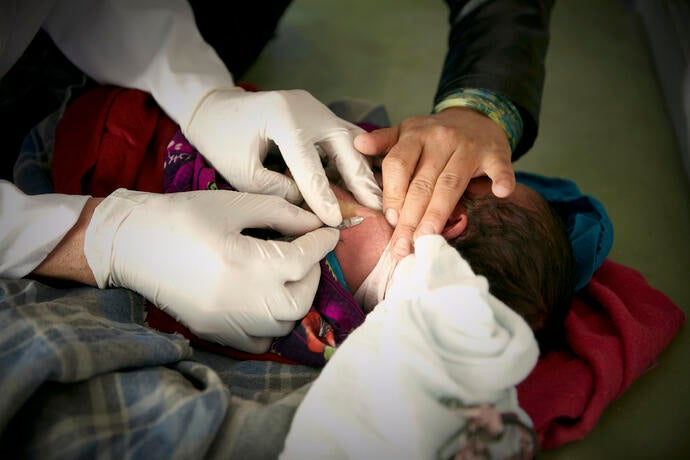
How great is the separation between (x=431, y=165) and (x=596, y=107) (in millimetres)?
1007

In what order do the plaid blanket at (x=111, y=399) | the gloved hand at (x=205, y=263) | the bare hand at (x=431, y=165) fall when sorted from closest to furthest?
the plaid blanket at (x=111, y=399) < the gloved hand at (x=205, y=263) < the bare hand at (x=431, y=165)

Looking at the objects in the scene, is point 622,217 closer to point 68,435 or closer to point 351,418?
point 351,418

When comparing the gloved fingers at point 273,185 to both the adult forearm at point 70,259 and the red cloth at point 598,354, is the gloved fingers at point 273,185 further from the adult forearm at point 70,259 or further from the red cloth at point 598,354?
the red cloth at point 598,354

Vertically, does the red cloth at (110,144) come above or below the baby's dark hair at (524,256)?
above

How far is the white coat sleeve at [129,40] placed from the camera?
1.14m

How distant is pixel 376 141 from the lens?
1.01m

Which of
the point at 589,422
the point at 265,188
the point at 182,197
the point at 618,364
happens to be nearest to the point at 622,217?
the point at 618,364

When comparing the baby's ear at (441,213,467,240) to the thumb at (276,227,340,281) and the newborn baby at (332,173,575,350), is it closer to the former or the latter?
the newborn baby at (332,173,575,350)

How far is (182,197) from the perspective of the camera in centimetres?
86

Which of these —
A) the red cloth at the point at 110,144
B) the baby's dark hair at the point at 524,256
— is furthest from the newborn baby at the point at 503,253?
the red cloth at the point at 110,144

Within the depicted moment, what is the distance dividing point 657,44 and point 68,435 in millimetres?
2077

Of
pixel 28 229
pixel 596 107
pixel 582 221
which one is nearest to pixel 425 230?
pixel 582 221

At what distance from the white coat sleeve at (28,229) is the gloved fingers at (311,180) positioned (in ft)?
1.30

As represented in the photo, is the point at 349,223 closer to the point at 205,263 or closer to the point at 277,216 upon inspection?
the point at 277,216
